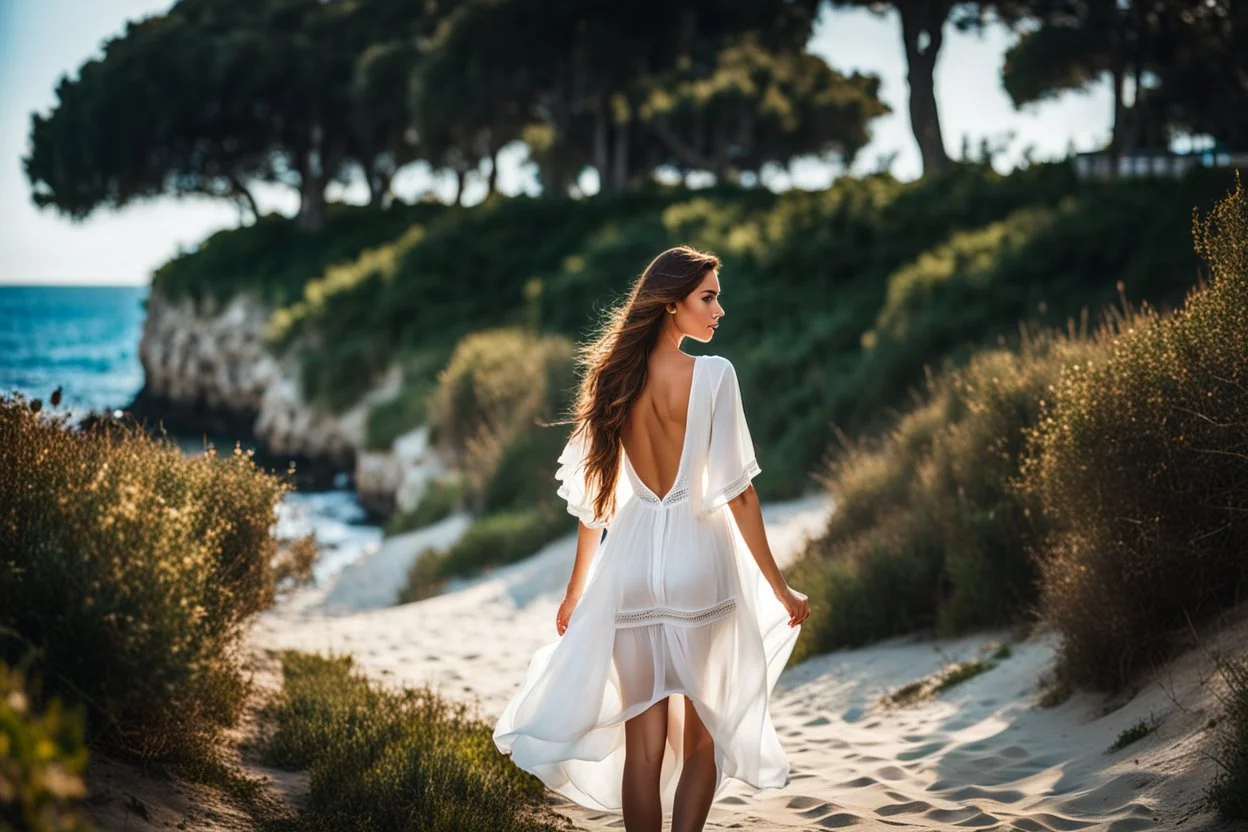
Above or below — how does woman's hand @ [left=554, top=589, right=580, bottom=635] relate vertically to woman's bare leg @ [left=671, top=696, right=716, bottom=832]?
above

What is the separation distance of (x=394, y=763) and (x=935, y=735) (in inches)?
124

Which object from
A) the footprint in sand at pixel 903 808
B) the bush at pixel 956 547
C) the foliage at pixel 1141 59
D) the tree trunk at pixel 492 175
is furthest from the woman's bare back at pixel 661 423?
the tree trunk at pixel 492 175

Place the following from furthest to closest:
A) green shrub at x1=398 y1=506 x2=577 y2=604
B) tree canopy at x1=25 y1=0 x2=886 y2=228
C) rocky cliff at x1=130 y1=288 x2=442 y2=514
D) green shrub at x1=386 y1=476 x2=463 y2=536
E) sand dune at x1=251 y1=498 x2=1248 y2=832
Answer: tree canopy at x1=25 y1=0 x2=886 y2=228, rocky cliff at x1=130 y1=288 x2=442 y2=514, green shrub at x1=386 y1=476 x2=463 y2=536, green shrub at x1=398 y1=506 x2=577 y2=604, sand dune at x1=251 y1=498 x2=1248 y2=832

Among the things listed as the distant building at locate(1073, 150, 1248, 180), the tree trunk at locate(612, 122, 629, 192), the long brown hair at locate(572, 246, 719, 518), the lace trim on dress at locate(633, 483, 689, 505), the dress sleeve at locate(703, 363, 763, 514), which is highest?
the tree trunk at locate(612, 122, 629, 192)

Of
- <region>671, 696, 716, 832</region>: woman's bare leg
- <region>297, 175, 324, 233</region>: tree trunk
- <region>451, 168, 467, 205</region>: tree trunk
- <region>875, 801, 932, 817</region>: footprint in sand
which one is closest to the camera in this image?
<region>671, 696, 716, 832</region>: woman's bare leg

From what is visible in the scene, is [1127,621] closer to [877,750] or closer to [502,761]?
[877,750]

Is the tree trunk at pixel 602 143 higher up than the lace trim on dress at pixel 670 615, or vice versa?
the tree trunk at pixel 602 143

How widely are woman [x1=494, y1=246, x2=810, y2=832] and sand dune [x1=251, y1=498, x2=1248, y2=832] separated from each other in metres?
1.24

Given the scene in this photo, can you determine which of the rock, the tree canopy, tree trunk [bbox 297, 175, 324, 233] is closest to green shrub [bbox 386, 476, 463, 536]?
the rock

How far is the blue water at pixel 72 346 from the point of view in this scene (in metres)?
25.7

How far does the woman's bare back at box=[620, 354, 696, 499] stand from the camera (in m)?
4.19

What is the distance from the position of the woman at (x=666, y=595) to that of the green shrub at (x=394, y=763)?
1.99 ft

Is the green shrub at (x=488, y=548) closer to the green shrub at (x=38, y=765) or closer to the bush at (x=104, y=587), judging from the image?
the bush at (x=104, y=587)

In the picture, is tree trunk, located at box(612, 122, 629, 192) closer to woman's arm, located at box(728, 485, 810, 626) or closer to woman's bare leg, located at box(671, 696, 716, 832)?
woman's arm, located at box(728, 485, 810, 626)
